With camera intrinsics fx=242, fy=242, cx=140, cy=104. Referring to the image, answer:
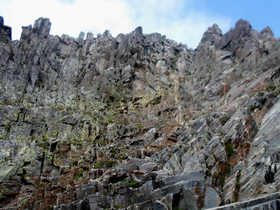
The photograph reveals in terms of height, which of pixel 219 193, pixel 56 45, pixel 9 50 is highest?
pixel 56 45

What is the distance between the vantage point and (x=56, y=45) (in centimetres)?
8425

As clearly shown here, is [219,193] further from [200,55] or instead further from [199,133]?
[200,55]

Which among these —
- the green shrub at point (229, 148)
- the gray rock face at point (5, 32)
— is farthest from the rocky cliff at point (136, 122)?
the gray rock face at point (5, 32)

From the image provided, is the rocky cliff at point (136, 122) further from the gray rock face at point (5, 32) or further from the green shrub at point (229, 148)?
the gray rock face at point (5, 32)

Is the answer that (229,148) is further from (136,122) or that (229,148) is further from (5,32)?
(5,32)

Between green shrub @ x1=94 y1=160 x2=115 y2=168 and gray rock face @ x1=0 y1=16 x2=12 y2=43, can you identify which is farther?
gray rock face @ x1=0 y1=16 x2=12 y2=43

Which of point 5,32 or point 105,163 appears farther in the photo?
point 5,32

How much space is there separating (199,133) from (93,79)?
42778mm

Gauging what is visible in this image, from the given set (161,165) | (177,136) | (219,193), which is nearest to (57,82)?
(177,136)

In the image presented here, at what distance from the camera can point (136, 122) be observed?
52062 mm

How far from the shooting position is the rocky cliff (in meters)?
23.1

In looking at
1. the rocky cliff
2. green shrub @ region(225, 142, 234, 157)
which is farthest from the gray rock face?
green shrub @ region(225, 142, 234, 157)

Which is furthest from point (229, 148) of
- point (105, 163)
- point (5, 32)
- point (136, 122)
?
point (5, 32)

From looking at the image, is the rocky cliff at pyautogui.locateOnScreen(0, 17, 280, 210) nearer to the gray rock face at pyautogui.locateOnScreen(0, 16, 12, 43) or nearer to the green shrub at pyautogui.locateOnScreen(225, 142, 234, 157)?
the green shrub at pyautogui.locateOnScreen(225, 142, 234, 157)
